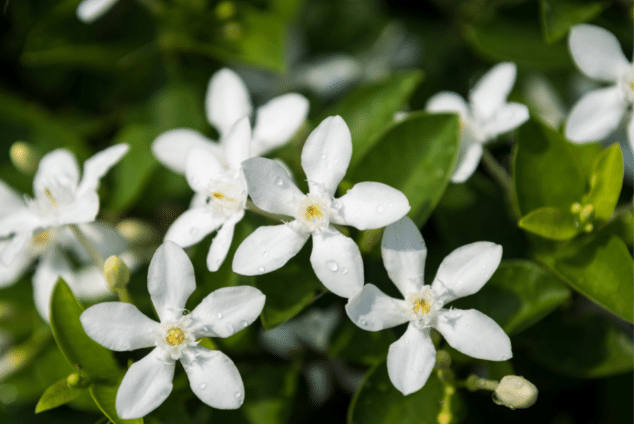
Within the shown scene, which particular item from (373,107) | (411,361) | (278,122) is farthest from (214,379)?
(373,107)

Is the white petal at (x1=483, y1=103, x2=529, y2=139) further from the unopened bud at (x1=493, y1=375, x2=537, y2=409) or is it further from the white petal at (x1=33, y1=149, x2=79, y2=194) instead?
the white petal at (x1=33, y1=149, x2=79, y2=194)

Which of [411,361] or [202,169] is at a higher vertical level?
[202,169]

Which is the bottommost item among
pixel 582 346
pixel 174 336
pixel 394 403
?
pixel 582 346

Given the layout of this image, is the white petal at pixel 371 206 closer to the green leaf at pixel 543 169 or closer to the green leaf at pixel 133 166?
the green leaf at pixel 543 169

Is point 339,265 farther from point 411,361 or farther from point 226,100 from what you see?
Result: point 226,100

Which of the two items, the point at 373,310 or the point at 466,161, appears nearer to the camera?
the point at 373,310

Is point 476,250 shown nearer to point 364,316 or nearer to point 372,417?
point 364,316

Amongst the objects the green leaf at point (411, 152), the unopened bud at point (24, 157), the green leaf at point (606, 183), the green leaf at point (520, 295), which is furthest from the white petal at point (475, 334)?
the unopened bud at point (24, 157)
